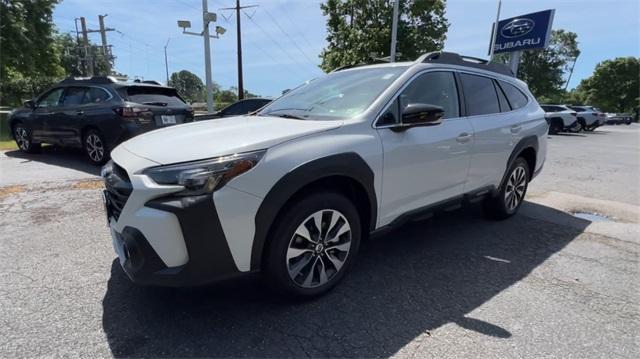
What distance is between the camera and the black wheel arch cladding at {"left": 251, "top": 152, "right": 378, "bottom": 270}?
2.33 meters

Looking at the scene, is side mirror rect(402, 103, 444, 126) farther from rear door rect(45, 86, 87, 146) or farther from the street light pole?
the street light pole

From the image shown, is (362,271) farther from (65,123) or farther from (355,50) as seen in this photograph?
(355,50)

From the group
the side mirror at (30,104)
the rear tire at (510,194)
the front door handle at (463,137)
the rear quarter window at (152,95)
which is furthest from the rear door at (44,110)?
the rear tire at (510,194)

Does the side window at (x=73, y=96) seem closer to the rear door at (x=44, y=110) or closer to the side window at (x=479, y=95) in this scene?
the rear door at (x=44, y=110)

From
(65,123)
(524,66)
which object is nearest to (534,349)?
(65,123)

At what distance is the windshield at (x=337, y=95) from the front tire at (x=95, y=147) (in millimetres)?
4385

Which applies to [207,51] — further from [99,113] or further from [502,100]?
[502,100]

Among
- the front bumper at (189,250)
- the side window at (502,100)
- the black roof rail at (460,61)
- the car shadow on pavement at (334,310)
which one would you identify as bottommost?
the car shadow on pavement at (334,310)

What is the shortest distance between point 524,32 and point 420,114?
19.0m

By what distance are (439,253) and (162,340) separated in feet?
8.14

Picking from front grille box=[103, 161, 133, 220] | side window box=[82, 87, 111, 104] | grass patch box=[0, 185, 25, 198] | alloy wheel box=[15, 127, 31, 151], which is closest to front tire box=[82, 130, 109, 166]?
side window box=[82, 87, 111, 104]

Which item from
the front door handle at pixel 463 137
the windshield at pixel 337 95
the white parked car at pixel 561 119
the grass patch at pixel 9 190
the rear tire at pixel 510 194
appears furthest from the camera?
the white parked car at pixel 561 119

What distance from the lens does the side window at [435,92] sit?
130 inches

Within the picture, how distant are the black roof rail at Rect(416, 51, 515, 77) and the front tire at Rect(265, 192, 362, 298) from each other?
5.72 feet
